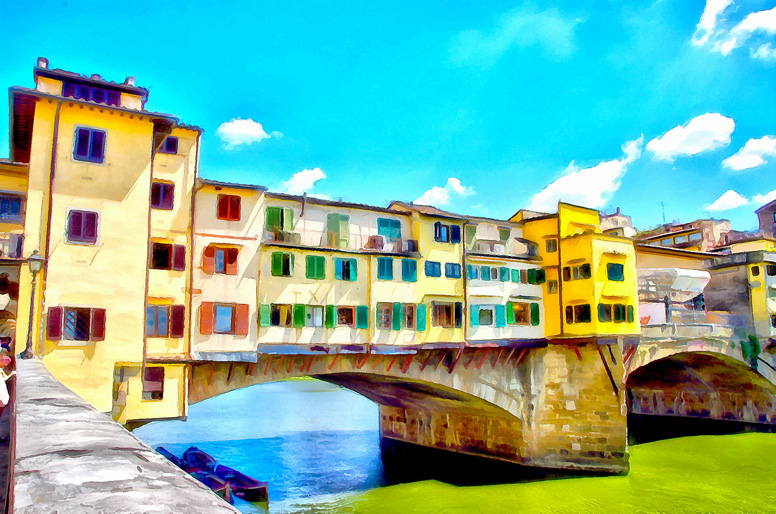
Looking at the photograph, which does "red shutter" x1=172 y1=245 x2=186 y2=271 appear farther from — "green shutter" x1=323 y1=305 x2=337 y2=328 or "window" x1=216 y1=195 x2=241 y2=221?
"green shutter" x1=323 y1=305 x2=337 y2=328

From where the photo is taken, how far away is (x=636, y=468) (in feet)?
117

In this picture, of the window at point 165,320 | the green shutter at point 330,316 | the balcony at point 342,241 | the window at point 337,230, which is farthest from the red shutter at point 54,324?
the window at point 337,230

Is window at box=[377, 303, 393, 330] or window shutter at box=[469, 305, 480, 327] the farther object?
window shutter at box=[469, 305, 480, 327]

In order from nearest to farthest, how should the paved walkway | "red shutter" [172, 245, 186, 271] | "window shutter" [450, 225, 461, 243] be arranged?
the paved walkway → "red shutter" [172, 245, 186, 271] → "window shutter" [450, 225, 461, 243]

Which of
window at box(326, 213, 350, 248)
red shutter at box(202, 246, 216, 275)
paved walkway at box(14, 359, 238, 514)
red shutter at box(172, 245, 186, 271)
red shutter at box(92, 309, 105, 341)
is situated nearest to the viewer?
paved walkway at box(14, 359, 238, 514)

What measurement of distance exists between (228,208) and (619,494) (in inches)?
991

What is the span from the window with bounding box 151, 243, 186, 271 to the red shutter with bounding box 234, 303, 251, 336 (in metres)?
3.12

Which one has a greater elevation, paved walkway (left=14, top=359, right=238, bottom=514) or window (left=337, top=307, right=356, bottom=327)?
window (left=337, top=307, right=356, bottom=327)

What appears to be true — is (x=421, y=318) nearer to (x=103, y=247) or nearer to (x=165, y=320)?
(x=165, y=320)

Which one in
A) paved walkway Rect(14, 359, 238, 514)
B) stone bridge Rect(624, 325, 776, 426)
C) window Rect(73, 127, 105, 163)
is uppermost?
window Rect(73, 127, 105, 163)

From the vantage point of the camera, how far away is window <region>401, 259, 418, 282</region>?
3055 cm

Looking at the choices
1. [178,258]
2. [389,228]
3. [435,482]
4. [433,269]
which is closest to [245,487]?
[435,482]

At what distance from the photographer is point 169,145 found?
2522cm

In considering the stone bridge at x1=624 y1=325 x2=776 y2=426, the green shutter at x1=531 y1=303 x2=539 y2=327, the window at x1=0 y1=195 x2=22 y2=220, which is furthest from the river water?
the window at x1=0 y1=195 x2=22 y2=220
